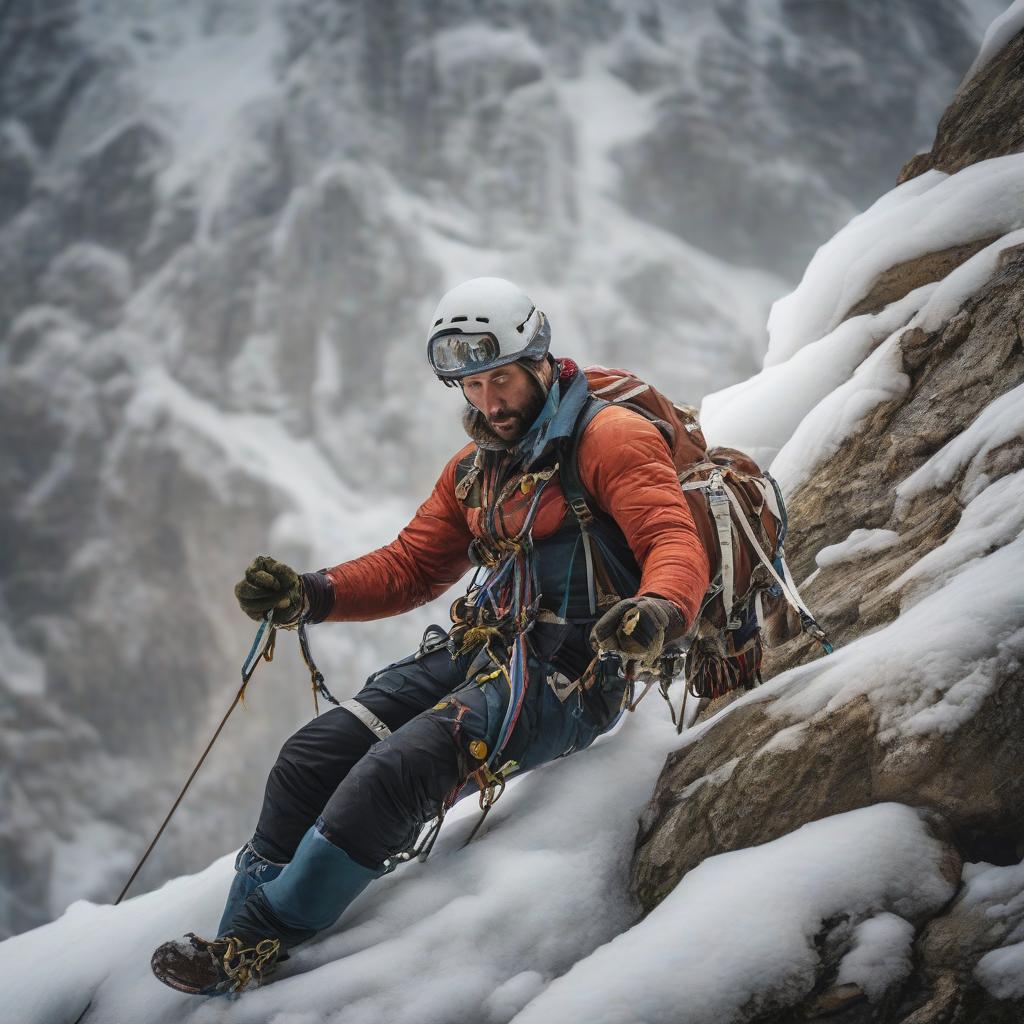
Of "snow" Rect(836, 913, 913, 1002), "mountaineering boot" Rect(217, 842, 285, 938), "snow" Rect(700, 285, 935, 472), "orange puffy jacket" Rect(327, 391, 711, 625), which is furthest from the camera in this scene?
"snow" Rect(700, 285, 935, 472)

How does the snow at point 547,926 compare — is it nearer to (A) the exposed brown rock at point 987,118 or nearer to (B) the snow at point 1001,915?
(B) the snow at point 1001,915

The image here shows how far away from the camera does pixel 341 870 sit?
2594 millimetres

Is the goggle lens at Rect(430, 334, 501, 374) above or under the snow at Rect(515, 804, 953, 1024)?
above

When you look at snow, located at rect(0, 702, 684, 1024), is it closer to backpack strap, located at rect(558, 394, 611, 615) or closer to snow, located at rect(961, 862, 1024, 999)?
snow, located at rect(961, 862, 1024, 999)

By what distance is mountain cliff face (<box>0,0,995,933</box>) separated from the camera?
33000 millimetres

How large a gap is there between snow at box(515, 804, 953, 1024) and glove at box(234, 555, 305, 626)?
1.52 metres

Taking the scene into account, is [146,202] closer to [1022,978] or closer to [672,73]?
[672,73]

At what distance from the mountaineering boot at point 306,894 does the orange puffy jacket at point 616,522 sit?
3.11 feet

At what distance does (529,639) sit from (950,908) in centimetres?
144

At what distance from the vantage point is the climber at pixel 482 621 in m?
2.62

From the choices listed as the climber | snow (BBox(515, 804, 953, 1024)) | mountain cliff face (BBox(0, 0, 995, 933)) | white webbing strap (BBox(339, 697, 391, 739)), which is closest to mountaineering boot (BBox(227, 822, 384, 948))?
the climber

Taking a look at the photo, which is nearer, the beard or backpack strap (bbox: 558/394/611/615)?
backpack strap (bbox: 558/394/611/615)

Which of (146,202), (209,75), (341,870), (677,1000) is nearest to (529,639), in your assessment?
(341,870)

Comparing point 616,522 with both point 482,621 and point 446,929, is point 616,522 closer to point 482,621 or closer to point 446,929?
point 482,621
